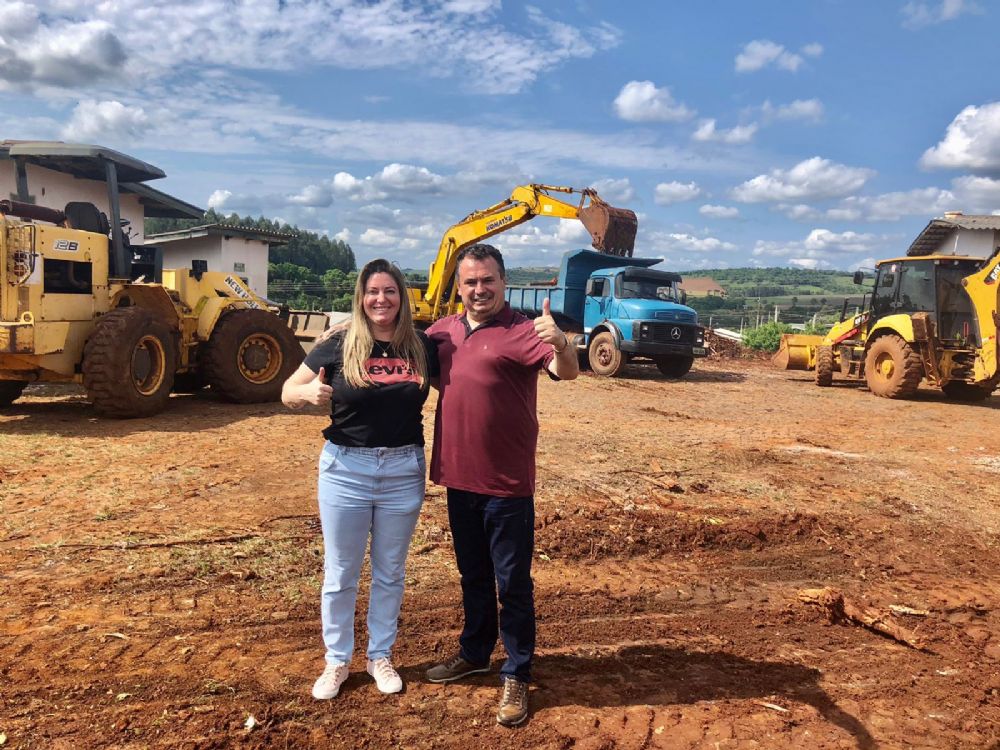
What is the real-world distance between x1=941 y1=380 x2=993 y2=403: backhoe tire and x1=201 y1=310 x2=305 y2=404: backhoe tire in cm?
1153

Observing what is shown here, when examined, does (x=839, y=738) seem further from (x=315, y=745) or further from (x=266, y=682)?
(x=266, y=682)

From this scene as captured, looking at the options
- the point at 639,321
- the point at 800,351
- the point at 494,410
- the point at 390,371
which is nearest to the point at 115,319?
the point at 390,371

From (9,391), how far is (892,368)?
13920mm

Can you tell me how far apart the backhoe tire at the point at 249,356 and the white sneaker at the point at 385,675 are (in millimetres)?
7015

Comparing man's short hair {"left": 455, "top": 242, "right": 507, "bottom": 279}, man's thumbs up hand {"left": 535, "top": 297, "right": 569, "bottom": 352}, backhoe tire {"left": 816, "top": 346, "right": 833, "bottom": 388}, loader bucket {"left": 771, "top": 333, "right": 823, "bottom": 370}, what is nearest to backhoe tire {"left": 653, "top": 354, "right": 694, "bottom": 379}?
loader bucket {"left": 771, "top": 333, "right": 823, "bottom": 370}

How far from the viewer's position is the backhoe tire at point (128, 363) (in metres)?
7.59

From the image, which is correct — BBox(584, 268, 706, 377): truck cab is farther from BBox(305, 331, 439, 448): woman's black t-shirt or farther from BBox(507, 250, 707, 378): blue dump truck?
BBox(305, 331, 439, 448): woman's black t-shirt

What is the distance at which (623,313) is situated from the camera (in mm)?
15289

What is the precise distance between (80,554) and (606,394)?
31.0 feet

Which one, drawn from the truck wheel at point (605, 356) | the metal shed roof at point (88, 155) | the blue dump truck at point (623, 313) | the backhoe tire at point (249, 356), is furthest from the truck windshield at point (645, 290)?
the metal shed roof at point (88, 155)

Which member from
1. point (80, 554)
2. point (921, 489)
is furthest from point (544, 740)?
point (921, 489)

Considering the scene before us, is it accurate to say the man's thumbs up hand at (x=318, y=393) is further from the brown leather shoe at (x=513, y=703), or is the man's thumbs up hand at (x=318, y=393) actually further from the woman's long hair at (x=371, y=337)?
the brown leather shoe at (x=513, y=703)

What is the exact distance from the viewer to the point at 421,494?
2.99 meters

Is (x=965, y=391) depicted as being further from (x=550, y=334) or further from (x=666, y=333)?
(x=550, y=334)
